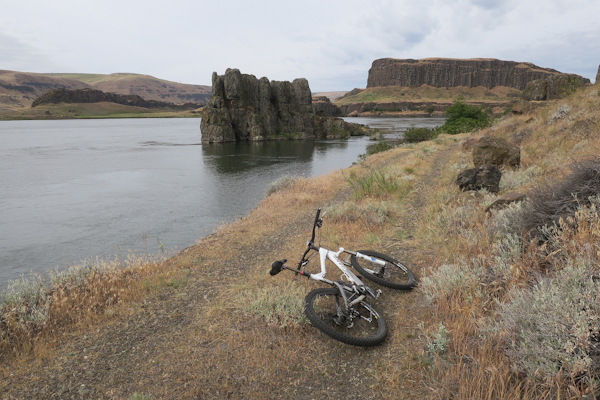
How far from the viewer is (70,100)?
636 ft

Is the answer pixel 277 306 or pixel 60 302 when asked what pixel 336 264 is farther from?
pixel 60 302

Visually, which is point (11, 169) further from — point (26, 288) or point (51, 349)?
point (51, 349)

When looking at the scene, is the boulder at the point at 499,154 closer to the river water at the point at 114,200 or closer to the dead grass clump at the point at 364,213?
the dead grass clump at the point at 364,213

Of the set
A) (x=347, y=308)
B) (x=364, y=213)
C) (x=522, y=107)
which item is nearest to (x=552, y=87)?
(x=522, y=107)

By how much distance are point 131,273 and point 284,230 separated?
483 centimetres

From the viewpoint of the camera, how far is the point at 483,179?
32.2 ft

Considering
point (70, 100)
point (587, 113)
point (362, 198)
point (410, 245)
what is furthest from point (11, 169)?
point (70, 100)

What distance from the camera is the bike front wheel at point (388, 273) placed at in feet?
18.3

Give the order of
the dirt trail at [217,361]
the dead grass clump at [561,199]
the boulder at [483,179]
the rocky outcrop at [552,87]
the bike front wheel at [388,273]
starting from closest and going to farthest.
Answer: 1. the dirt trail at [217,361]
2. the dead grass clump at [561,199]
3. the bike front wheel at [388,273]
4. the boulder at [483,179]
5. the rocky outcrop at [552,87]

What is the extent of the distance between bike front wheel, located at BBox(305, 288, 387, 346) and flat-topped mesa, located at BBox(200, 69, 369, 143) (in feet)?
197

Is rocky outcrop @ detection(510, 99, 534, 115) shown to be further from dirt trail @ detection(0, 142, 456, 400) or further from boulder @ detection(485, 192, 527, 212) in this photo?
dirt trail @ detection(0, 142, 456, 400)

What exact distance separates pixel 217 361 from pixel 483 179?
9.34 metres

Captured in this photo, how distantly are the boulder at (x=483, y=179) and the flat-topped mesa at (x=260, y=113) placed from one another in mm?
56469

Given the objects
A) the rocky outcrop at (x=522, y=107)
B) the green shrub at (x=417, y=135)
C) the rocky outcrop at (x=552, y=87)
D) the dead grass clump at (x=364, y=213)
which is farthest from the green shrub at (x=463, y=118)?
the dead grass clump at (x=364, y=213)
